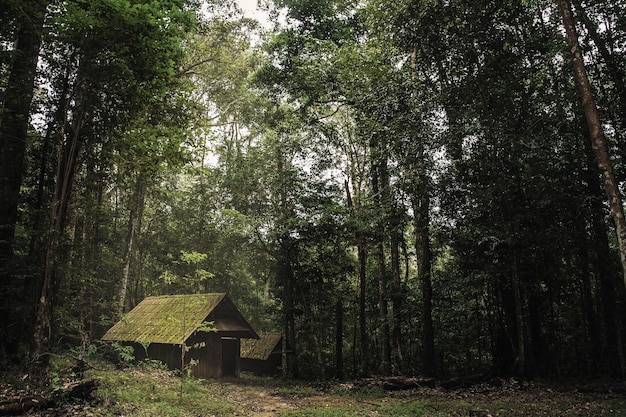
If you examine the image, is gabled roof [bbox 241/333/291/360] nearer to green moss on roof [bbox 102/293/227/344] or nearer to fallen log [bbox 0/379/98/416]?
green moss on roof [bbox 102/293/227/344]

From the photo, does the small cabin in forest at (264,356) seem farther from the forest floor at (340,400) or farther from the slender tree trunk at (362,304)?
the forest floor at (340,400)

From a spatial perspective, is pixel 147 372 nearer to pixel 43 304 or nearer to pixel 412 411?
pixel 43 304

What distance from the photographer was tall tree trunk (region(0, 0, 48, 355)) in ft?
35.0

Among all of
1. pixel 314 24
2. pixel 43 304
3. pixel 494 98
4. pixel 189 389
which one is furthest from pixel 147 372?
pixel 314 24

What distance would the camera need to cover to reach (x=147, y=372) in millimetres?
17422

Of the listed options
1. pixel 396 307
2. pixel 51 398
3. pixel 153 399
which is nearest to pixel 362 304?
pixel 396 307

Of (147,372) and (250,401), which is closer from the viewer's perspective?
(250,401)

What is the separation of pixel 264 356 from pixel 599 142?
75.5ft

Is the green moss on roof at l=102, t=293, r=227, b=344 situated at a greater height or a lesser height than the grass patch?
greater

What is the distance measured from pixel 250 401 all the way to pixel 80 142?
395 inches

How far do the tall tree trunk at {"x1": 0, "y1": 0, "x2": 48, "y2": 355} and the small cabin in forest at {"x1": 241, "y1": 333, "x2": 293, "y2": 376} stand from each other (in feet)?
57.7

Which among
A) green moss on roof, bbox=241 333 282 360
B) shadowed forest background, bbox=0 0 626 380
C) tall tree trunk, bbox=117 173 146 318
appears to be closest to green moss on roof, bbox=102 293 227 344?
tall tree trunk, bbox=117 173 146 318

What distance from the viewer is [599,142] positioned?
9.52 meters

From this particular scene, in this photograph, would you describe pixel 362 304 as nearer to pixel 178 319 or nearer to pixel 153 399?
pixel 178 319
